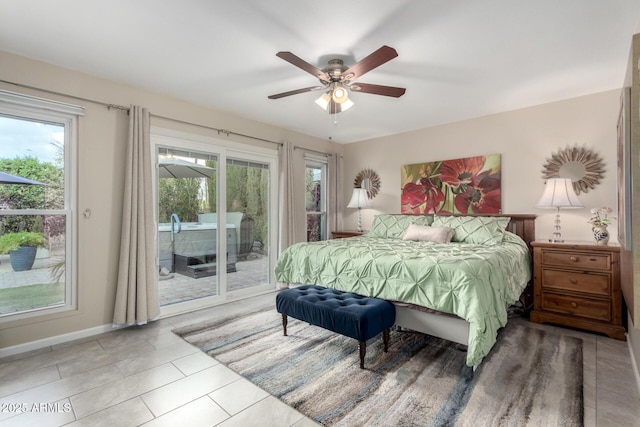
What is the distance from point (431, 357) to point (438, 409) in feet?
2.15

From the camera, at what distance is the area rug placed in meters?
1.76

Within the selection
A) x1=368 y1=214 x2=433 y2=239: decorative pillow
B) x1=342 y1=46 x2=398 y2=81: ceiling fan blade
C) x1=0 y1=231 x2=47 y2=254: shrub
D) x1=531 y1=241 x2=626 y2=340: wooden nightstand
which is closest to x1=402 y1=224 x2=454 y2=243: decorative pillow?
x1=368 y1=214 x2=433 y2=239: decorative pillow

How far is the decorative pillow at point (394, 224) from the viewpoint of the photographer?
423 cm

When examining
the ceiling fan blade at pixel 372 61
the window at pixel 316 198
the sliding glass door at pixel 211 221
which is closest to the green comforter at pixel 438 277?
the sliding glass door at pixel 211 221

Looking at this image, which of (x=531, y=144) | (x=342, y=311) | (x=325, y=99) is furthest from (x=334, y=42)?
(x=531, y=144)

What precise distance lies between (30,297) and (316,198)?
3816mm

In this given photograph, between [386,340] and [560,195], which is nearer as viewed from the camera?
[386,340]

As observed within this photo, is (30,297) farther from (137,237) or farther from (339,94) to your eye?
(339,94)

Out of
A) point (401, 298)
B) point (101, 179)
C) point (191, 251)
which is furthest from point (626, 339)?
point (101, 179)

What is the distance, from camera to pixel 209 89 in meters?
3.29

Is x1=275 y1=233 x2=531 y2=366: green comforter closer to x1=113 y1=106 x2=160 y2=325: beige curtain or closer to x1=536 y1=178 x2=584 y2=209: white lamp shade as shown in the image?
x1=536 y1=178 x2=584 y2=209: white lamp shade

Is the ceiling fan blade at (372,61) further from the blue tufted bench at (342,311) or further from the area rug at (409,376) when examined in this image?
the area rug at (409,376)

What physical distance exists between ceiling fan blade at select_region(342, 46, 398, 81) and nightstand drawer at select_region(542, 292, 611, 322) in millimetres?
2874

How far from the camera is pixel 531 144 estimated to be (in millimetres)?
3762
